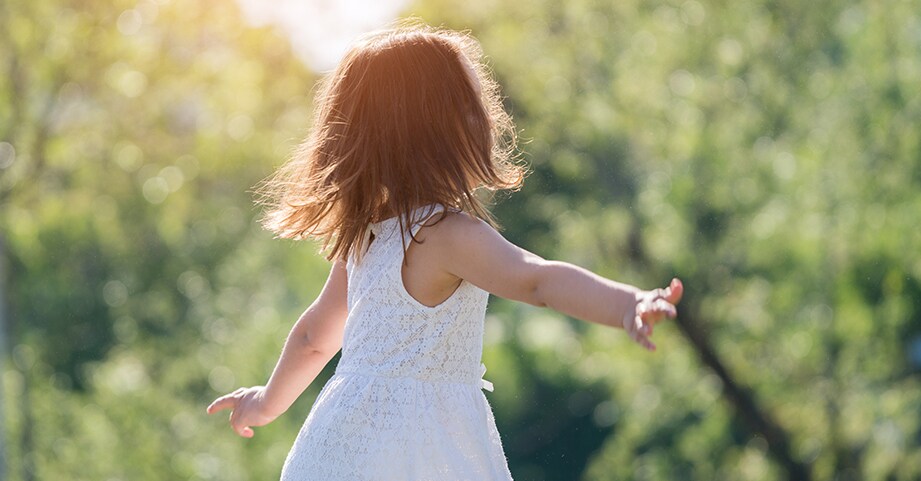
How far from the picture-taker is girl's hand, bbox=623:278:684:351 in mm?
1420

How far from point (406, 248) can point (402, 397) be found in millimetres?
215

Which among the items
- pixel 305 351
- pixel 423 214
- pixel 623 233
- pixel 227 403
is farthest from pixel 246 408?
pixel 623 233

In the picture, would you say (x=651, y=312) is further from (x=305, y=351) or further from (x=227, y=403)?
(x=227, y=403)

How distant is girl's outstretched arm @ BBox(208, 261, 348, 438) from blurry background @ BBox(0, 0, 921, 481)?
617 cm

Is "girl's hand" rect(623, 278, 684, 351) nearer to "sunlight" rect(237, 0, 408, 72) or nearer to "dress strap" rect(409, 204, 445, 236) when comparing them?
"dress strap" rect(409, 204, 445, 236)

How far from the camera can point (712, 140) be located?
29.2ft

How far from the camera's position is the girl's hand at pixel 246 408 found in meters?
2.17

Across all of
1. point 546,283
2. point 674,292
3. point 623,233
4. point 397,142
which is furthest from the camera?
point 623,233

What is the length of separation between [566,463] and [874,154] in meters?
3.31

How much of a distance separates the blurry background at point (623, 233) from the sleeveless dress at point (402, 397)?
20.9 ft

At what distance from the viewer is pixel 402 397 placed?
6.14 ft

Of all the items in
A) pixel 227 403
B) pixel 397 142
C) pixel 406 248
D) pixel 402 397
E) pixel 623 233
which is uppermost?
pixel 397 142

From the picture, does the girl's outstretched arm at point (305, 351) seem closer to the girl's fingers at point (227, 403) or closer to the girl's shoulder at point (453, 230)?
the girl's fingers at point (227, 403)

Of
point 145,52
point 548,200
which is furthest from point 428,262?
point 145,52
